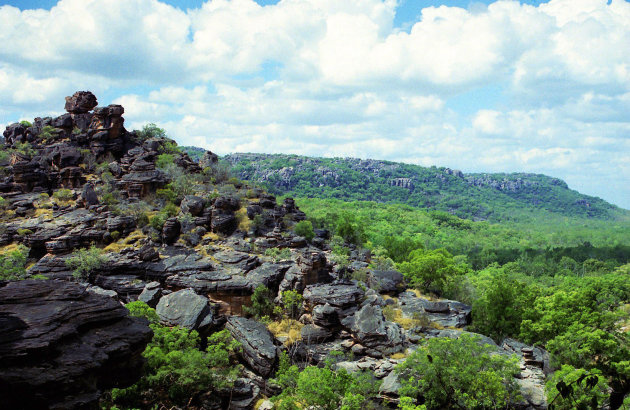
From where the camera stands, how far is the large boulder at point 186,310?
34594 mm

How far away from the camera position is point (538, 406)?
2706 cm

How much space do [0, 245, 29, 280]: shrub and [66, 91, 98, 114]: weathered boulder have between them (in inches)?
1414

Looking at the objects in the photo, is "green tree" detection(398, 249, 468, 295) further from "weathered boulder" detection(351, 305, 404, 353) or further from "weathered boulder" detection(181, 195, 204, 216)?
"weathered boulder" detection(181, 195, 204, 216)

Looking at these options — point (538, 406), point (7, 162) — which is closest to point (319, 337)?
point (538, 406)

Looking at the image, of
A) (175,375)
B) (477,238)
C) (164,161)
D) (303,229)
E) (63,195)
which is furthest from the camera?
(477,238)

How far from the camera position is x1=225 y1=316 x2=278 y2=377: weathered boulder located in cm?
3219

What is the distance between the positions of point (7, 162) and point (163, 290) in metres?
47.7

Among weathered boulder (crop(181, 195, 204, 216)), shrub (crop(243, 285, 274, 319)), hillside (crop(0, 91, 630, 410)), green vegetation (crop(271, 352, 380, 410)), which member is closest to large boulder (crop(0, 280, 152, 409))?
hillside (crop(0, 91, 630, 410))

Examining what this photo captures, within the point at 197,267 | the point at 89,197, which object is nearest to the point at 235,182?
the point at 89,197

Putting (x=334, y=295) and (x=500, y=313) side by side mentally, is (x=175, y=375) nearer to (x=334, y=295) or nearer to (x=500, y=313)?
(x=334, y=295)

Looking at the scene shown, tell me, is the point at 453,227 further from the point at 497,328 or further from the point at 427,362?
the point at 427,362

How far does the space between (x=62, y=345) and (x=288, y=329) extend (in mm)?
23417

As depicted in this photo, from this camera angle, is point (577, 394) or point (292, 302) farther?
point (292, 302)

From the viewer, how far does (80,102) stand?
71750 mm
